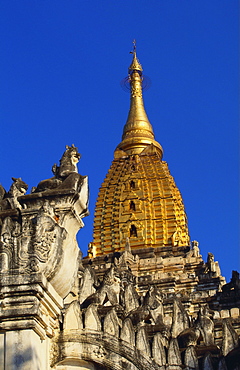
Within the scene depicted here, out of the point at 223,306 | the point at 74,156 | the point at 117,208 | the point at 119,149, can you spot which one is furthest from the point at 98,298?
the point at 119,149

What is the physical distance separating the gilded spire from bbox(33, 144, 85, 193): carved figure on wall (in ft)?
183

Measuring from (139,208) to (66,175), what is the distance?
163 feet

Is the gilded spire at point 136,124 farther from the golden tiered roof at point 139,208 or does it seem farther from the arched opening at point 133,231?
the arched opening at point 133,231

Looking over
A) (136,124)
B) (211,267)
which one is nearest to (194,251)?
(211,267)

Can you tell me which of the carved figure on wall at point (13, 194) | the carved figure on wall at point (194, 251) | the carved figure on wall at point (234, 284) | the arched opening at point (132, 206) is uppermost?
the arched opening at point (132, 206)

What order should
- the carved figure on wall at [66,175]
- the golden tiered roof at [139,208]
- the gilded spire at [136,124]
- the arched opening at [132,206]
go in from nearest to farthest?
the carved figure on wall at [66,175]
the golden tiered roof at [139,208]
the arched opening at [132,206]
the gilded spire at [136,124]

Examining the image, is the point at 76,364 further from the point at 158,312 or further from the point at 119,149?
the point at 119,149

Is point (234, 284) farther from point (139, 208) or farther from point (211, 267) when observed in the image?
point (139, 208)

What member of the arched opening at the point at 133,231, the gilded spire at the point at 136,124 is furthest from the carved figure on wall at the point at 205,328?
the gilded spire at the point at 136,124

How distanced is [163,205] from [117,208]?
12.2 feet

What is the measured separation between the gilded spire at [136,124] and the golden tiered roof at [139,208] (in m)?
1.71

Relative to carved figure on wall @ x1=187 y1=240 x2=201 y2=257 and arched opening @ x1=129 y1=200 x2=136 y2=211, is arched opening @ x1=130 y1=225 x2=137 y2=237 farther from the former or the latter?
carved figure on wall @ x1=187 y1=240 x2=201 y2=257

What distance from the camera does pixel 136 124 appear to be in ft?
242

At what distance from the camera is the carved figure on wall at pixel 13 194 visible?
45.5 ft
